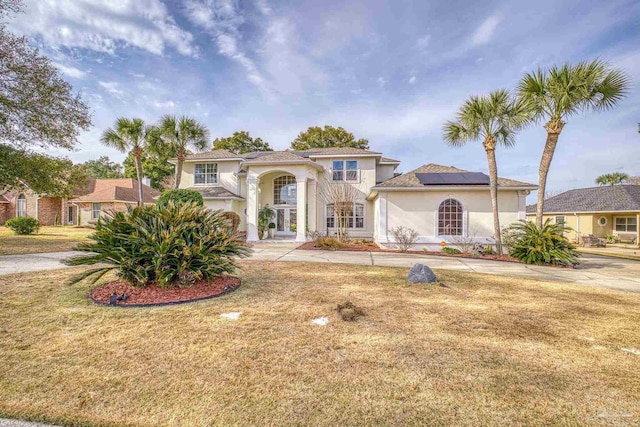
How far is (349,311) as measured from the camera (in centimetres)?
491

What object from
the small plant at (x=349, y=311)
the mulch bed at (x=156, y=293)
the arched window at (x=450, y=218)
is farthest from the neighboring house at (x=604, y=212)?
the mulch bed at (x=156, y=293)

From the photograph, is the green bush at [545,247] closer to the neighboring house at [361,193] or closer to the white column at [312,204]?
the neighboring house at [361,193]

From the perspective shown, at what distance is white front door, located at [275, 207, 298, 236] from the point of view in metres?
20.3

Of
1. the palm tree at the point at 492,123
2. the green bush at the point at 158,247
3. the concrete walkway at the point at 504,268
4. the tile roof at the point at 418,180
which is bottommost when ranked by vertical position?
the concrete walkway at the point at 504,268

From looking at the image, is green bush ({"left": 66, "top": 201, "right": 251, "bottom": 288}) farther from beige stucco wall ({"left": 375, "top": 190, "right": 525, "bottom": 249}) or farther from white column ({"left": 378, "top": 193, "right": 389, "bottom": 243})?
beige stucco wall ({"left": 375, "top": 190, "right": 525, "bottom": 249})

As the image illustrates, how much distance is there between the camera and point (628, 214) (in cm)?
2145

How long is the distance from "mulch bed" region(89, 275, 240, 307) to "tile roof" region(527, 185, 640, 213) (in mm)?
27683

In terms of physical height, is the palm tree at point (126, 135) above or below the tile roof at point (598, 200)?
above

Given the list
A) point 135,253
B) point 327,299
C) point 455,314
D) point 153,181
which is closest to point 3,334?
point 135,253

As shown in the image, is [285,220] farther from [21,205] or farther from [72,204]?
[21,205]

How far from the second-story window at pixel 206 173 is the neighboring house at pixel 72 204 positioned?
11.3 m

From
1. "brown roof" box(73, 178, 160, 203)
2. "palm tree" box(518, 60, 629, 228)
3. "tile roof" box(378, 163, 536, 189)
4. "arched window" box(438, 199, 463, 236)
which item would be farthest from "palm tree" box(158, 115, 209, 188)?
"palm tree" box(518, 60, 629, 228)

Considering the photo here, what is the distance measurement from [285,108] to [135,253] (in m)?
16.3

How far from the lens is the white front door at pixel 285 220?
20.3 m
